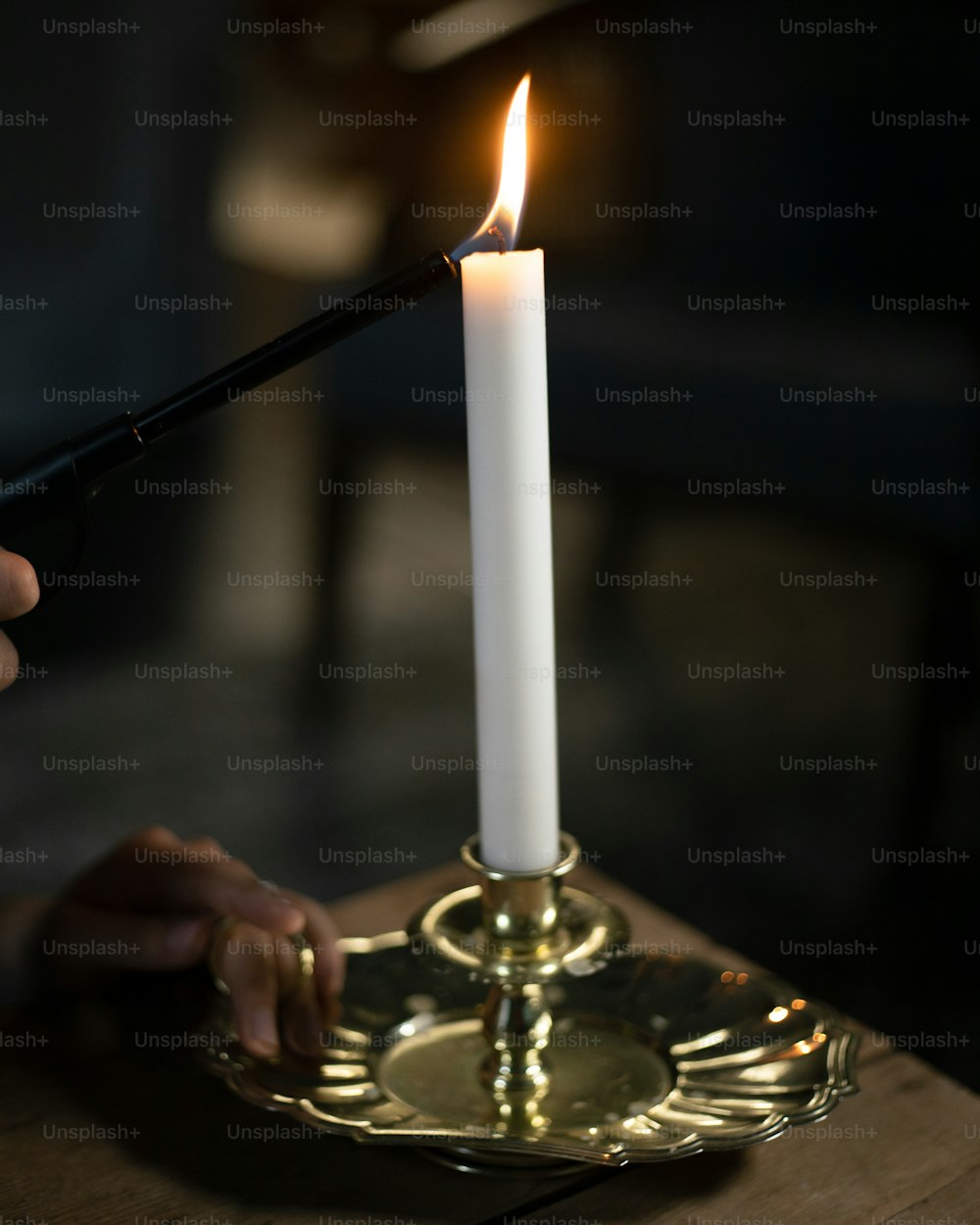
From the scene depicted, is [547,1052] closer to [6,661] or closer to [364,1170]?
[364,1170]

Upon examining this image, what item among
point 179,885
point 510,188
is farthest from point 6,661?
point 510,188

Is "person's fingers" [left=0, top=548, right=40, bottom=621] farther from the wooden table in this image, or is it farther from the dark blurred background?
the dark blurred background

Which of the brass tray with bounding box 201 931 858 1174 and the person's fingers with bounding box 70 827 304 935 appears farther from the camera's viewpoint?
the person's fingers with bounding box 70 827 304 935

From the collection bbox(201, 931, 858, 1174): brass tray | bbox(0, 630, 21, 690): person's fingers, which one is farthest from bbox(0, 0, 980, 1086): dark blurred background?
bbox(0, 630, 21, 690): person's fingers

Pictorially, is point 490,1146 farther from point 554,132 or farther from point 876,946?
point 554,132

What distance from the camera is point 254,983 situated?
1.86 ft

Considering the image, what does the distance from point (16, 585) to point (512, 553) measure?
18cm

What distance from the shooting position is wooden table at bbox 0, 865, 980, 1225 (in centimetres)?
48

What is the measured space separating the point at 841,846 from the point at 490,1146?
130 cm

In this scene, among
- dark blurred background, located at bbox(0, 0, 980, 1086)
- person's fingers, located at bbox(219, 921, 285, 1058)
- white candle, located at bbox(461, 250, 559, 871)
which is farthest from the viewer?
dark blurred background, located at bbox(0, 0, 980, 1086)

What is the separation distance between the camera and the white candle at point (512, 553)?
1.45ft

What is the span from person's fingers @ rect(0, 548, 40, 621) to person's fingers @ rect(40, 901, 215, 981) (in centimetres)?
20

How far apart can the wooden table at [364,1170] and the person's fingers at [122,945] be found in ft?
0.16

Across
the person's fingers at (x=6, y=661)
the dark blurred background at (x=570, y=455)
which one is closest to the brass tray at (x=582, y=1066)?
the person's fingers at (x=6, y=661)
